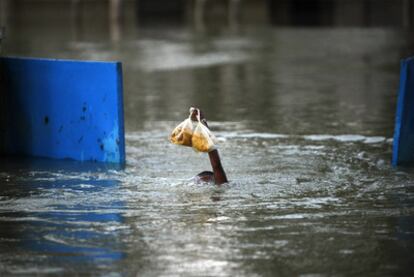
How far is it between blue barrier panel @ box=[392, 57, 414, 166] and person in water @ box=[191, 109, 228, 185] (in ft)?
7.26

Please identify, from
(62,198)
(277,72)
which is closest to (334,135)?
(62,198)

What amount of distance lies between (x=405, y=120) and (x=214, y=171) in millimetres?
2543

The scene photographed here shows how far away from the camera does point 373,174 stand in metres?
10.9

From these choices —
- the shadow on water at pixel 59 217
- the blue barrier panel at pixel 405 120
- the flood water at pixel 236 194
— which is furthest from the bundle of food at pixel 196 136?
the blue barrier panel at pixel 405 120

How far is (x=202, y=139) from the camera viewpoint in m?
9.95

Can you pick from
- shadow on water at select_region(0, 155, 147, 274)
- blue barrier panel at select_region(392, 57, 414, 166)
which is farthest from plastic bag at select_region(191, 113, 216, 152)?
blue barrier panel at select_region(392, 57, 414, 166)

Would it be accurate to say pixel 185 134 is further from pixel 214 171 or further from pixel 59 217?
pixel 59 217

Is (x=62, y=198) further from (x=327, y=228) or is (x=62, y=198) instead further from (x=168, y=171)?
(x=327, y=228)

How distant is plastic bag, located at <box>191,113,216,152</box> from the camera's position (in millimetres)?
9875

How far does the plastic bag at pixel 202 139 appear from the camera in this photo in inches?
389

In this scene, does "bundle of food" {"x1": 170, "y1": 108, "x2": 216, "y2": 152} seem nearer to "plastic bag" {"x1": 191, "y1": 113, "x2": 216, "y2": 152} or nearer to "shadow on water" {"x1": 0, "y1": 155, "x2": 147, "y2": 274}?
"plastic bag" {"x1": 191, "y1": 113, "x2": 216, "y2": 152}

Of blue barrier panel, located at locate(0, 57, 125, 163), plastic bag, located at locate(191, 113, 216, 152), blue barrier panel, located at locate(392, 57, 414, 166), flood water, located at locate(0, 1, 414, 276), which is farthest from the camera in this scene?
blue barrier panel, located at locate(0, 57, 125, 163)

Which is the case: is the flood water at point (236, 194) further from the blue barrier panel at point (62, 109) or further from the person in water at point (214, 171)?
the blue barrier panel at point (62, 109)

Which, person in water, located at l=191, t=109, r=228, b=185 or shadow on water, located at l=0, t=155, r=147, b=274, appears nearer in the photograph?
shadow on water, located at l=0, t=155, r=147, b=274
